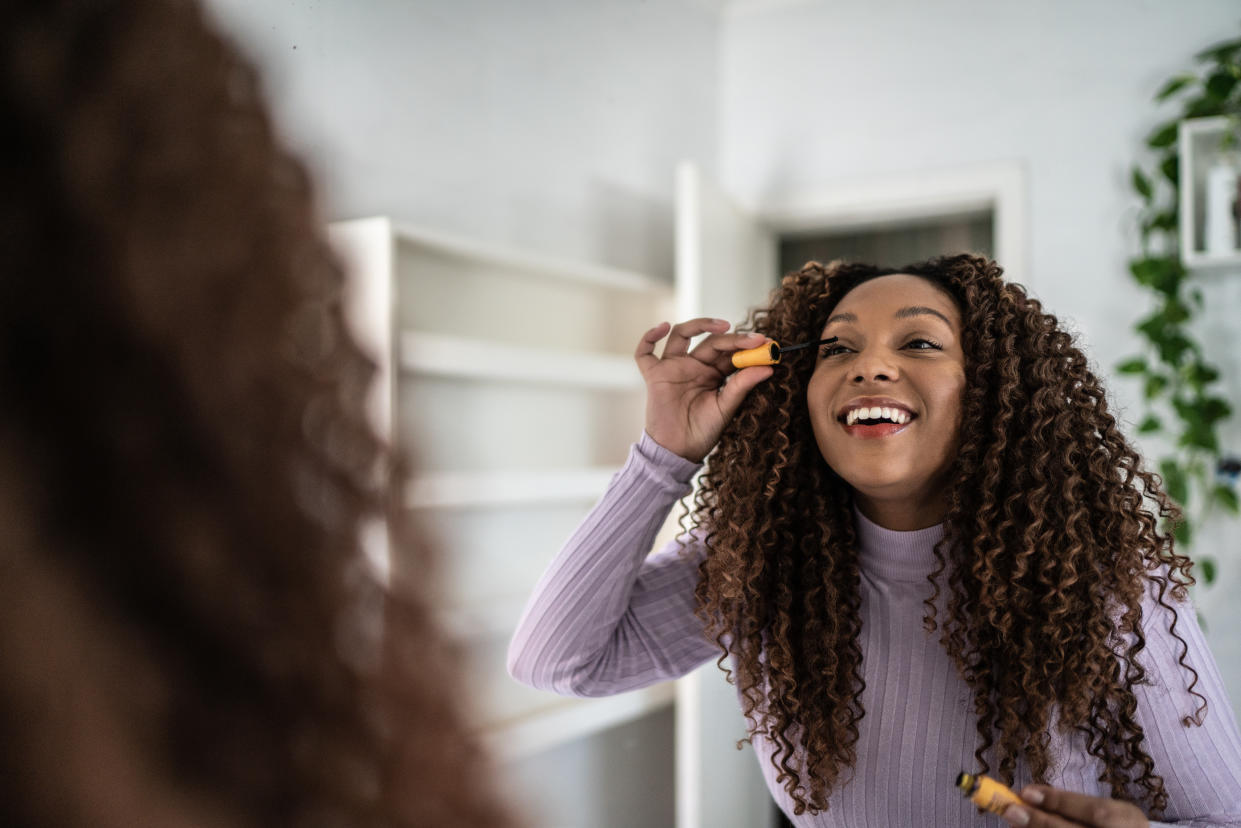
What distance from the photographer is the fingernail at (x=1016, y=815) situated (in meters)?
0.81

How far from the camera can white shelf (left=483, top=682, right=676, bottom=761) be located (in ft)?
6.39

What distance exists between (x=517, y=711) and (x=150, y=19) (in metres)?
2.17

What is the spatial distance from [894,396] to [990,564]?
232mm

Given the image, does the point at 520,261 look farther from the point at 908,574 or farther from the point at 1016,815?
the point at 1016,815

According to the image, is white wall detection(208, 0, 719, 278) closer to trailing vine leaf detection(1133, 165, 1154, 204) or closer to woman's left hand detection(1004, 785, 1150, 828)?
woman's left hand detection(1004, 785, 1150, 828)

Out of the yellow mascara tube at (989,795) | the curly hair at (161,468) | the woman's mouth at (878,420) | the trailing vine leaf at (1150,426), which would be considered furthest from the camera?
the trailing vine leaf at (1150,426)

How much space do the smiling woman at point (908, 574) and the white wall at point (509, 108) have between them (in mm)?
676

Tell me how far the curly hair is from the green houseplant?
8.50 ft

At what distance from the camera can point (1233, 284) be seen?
2.42 m

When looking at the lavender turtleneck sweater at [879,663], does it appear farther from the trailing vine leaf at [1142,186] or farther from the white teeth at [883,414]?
the trailing vine leaf at [1142,186]

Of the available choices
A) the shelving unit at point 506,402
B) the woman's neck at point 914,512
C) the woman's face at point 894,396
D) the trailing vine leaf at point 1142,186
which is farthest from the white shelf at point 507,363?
the trailing vine leaf at point 1142,186

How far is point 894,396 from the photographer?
3.66 feet

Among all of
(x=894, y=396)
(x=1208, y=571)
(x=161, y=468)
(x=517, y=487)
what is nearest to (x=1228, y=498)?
(x=1208, y=571)

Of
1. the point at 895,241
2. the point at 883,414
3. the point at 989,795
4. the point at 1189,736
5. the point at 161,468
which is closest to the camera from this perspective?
the point at 161,468
